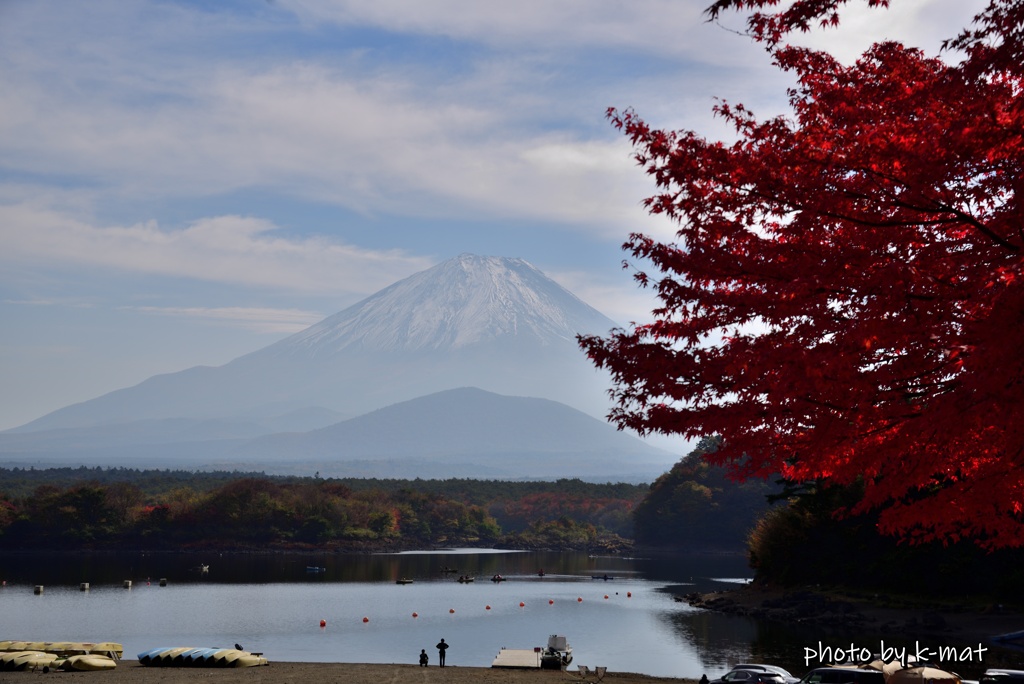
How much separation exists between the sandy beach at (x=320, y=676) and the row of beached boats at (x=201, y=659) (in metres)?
0.58

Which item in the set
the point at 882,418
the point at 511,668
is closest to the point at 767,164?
the point at 882,418

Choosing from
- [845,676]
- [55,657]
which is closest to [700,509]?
[55,657]

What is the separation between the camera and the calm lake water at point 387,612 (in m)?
51.0

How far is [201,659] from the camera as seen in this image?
125 feet

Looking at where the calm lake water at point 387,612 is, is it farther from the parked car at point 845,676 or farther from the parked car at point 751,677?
the parked car at point 845,676

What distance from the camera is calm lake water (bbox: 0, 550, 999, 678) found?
51000mm

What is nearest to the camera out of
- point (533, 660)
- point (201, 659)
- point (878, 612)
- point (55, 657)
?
point (55, 657)

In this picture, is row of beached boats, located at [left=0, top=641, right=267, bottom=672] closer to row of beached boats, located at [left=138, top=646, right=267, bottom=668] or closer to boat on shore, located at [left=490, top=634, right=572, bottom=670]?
row of beached boats, located at [left=138, top=646, right=267, bottom=668]

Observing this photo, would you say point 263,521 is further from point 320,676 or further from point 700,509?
point 320,676

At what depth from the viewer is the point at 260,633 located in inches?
2232

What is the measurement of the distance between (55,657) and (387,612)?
111 feet

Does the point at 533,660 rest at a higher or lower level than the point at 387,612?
higher

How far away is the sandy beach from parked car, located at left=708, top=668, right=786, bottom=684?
3.05 meters

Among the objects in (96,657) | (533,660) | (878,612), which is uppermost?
(96,657)
